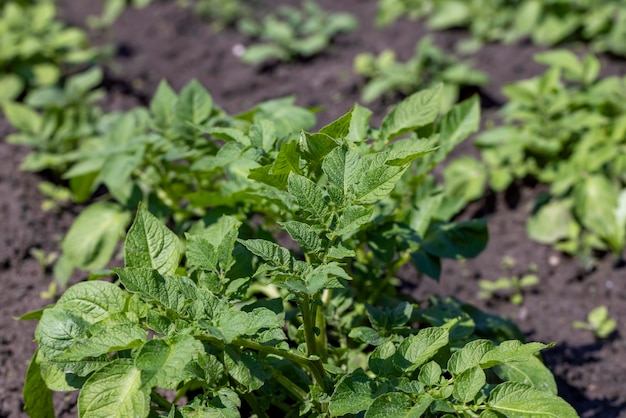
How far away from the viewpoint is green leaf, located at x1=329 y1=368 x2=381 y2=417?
167 centimetres

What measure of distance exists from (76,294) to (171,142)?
869 millimetres

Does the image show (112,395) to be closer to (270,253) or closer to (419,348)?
(270,253)

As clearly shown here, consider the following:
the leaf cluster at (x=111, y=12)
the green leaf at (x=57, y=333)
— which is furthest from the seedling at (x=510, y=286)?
the leaf cluster at (x=111, y=12)

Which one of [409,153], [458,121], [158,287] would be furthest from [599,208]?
[158,287]

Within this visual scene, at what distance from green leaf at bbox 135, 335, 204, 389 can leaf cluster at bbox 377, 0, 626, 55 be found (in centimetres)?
358

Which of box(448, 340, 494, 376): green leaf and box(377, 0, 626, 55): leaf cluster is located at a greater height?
box(448, 340, 494, 376): green leaf

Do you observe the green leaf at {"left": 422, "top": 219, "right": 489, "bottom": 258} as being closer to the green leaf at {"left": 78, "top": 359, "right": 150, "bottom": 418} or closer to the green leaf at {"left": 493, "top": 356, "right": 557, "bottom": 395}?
the green leaf at {"left": 493, "top": 356, "right": 557, "bottom": 395}

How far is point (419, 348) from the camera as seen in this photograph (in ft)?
5.75


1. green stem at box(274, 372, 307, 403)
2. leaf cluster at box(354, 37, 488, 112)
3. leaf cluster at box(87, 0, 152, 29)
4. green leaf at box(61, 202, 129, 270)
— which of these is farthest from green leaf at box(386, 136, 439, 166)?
leaf cluster at box(87, 0, 152, 29)

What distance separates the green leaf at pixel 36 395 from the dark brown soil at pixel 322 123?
257 millimetres

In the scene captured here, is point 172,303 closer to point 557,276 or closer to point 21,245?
point 21,245

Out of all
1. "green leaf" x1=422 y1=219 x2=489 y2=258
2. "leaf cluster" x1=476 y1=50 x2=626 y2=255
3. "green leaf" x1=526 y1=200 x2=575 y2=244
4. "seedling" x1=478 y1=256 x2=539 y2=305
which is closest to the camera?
"green leaf" x1=422 y1=219 x2=489 y2=258

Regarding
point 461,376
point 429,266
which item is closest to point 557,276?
point 429,266

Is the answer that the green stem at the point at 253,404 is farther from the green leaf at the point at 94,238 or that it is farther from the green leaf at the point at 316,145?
the green leaf at the point at 94,238
